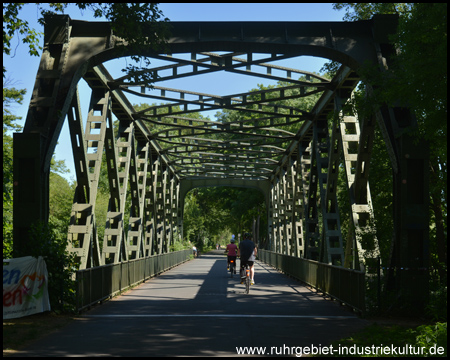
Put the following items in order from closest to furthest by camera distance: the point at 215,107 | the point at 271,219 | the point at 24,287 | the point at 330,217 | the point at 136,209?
1. the point at 24,287
2. the point at 330,217
3. the point at 215,107
4. the point at 136,209
5. the point at 271,219

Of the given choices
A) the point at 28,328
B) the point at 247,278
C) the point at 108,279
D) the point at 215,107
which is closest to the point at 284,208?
the point at 215,107

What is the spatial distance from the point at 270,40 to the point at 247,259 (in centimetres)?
648

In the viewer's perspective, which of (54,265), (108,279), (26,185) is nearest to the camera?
(54,265)

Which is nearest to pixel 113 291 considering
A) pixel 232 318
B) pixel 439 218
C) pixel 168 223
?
pixel 232 318

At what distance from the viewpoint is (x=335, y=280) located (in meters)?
15.0

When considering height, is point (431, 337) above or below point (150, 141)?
below

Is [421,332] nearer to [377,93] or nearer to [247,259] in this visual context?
[377,93]

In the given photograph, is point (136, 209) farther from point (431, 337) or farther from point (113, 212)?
point (431, 337)

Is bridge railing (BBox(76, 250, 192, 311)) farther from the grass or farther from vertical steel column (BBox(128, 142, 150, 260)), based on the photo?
vertical steel column (BBox(128, 142, 150, 260))

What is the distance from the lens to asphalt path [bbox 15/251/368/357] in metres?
8.23

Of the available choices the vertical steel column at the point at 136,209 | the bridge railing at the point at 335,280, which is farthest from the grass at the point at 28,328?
the vertical steel column at the point at 136,209

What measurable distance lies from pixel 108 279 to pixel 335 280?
531cm

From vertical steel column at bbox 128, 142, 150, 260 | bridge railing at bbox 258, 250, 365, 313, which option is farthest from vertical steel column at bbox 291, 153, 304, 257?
vertical steel column at bbox 128, 142, 150, 260

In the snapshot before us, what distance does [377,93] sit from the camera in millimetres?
12195
